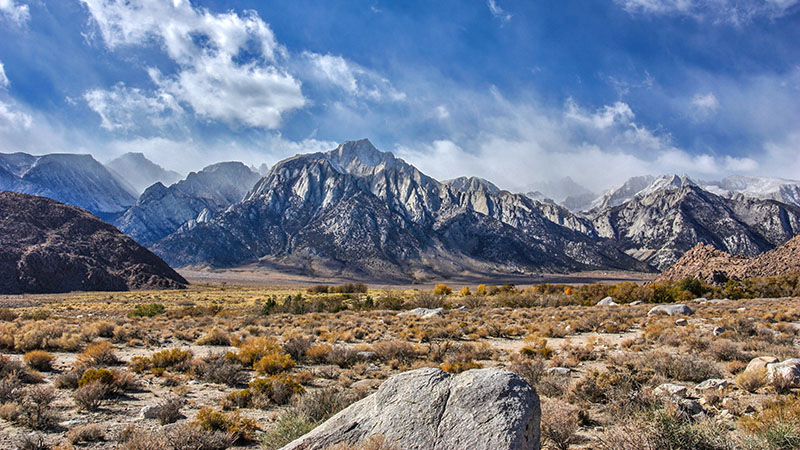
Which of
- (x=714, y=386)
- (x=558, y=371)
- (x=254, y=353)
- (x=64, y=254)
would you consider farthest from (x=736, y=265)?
(x=64, y=254)

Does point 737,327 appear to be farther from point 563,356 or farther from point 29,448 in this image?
point 29,448

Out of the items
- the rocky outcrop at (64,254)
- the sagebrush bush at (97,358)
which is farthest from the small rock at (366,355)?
the rocky outcrop at (64,254)

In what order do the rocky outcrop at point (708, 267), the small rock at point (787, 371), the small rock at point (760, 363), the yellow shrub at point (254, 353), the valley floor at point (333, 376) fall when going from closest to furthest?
the valley floor at point (333, 376), the small rock at point (787, 371), the small rock at point (760, 363), the yellow shrub at point (254, 353), the rocky outcrop at point (708, 267)

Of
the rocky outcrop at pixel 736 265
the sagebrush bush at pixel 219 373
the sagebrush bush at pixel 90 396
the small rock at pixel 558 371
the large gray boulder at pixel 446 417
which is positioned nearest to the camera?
the large gray boulder at pixel 446 417

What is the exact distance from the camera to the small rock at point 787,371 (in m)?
8.56

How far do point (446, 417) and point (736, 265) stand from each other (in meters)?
68.2

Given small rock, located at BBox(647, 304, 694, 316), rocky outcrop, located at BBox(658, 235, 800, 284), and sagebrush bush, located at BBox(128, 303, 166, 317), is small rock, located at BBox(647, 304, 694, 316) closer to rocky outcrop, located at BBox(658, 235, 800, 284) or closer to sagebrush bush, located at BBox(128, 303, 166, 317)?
rocky outcrop, located at BBox(658, 235, 800, 284)

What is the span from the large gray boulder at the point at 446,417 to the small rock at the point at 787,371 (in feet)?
25.8

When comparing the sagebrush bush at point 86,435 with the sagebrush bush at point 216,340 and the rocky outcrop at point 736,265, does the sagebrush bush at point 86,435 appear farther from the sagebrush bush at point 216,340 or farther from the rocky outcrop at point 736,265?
the rocky outcrop at point 736,265

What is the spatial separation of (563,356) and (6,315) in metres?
34.7

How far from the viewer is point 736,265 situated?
2114 inches

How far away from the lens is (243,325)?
79.9 ft

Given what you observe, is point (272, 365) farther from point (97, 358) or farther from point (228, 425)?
point (97, 358)

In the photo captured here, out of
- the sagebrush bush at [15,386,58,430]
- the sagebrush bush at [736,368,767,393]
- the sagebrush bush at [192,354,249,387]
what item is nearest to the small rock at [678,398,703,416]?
the sagebrush bush at [736,368,767,393]
